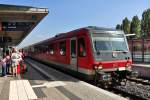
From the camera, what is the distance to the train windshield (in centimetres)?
1174

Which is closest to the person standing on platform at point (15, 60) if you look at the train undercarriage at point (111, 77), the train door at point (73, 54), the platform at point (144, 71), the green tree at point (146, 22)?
the train door at point (73, 54)

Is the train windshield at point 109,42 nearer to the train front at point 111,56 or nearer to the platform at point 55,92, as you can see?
the train front at point 111,56

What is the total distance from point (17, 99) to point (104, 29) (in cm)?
594

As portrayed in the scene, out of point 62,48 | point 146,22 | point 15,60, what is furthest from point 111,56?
point 146,22

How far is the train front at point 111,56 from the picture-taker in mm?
11312

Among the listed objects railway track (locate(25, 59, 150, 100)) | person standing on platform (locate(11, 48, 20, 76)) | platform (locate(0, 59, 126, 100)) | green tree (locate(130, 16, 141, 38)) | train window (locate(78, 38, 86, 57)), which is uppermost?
green tree (locate(130, 16, 141, 38))

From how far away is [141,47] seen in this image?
18.9 meters

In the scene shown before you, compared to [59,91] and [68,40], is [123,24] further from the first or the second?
[59,91]

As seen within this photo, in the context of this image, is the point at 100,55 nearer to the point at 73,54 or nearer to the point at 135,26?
the point at 73,54

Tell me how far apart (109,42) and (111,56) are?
69cm

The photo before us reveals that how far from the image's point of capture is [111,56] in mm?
11828

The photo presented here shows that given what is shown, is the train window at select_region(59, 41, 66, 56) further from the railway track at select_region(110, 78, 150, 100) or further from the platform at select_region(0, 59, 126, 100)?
the platform at select_region(0, 59, 126, 100)

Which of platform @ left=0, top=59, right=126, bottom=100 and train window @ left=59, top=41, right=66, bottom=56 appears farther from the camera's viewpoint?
train window @ left=59, top=41, right=66, bottom=56

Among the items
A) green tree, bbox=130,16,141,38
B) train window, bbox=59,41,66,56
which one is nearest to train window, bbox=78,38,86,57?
train window, bbox=59,41,66,56
